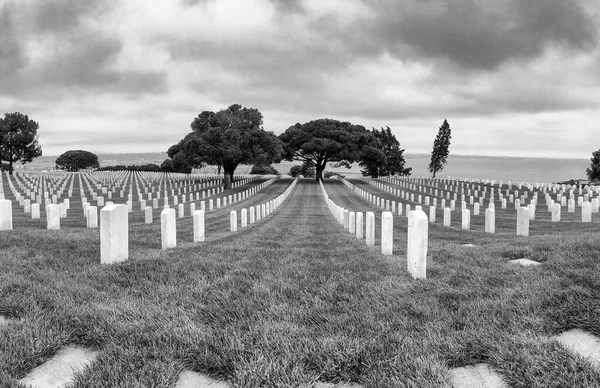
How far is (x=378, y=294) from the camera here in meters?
4.02

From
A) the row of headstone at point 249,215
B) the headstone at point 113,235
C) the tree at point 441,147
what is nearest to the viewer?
the headstone at point 113,235

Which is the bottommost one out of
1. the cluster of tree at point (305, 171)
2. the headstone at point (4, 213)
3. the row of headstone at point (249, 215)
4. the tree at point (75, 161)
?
the row of headstone at point (249, 215)

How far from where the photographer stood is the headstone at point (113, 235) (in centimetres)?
545

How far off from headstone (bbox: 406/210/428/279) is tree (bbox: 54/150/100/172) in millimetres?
120179

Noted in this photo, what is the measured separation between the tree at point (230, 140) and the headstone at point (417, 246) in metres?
43.7

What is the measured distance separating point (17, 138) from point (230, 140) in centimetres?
4501

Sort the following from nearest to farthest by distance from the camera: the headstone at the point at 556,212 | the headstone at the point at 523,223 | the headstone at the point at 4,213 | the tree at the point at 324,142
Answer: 1. the headstone at the point at 4,213
2. the headstone at the point at 523,223
3. the headstone at the point at 556,212
4. the tree at the point at 324,142

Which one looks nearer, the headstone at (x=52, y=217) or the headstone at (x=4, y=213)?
the headstone at (x=4, y=213)

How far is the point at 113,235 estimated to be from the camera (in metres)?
5.50

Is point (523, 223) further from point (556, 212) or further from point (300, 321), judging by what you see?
point (300, 321)

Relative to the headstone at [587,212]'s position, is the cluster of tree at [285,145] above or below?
above

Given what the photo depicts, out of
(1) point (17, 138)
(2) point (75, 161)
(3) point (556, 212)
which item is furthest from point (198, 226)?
(2) point (75, 161)

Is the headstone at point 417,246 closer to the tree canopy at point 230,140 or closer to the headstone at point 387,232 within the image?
the headstone at point 387,232

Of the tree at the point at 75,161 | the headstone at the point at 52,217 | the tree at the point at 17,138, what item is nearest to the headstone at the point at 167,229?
the headstone at the point at 52,217
